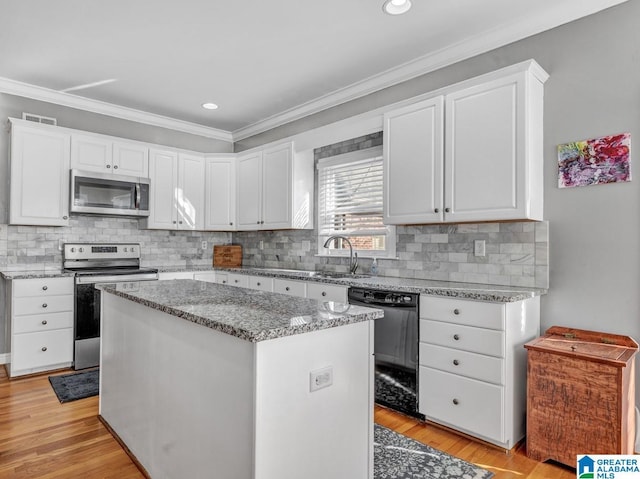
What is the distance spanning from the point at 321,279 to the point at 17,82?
3419 millimetres

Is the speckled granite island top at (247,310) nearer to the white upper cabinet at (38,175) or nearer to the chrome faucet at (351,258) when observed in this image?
the chrome faucet at (351,258)

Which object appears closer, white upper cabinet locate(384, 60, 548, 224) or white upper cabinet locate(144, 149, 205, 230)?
white upper cabinet locate(384, 60, 548, 224)

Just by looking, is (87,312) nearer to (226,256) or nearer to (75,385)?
(75,385)

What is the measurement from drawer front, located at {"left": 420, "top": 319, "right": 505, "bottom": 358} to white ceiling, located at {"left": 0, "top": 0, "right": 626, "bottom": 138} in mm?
2032

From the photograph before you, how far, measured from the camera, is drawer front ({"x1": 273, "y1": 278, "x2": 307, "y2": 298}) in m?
3.54

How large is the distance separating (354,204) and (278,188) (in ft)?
2.96

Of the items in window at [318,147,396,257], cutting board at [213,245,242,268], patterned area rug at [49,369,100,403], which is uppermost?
window at [318,147,396,257]

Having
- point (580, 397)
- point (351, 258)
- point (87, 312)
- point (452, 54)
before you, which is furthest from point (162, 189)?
point (580, 397)

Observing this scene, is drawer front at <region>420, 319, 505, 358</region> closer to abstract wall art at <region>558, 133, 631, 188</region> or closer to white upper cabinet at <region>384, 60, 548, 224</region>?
white upper cabinet at <region>384, 60, 548, 224</region>

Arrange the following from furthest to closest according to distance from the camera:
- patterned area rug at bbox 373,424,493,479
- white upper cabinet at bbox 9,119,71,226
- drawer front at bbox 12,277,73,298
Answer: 1. white upper cabinet at bbox 9,119,71,226
2. drawer front at bbox 12,277,73,298
3. patterned area rug at bbox 373,424,493,479

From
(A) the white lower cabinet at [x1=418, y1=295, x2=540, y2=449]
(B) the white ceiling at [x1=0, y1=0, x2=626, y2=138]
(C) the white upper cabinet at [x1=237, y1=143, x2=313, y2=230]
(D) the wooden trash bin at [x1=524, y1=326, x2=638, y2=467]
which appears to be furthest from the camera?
(C) the white upper cabinet at [x1=237, y1=143, x2=313, y2=230]

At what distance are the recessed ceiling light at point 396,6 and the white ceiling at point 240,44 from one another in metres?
0.06

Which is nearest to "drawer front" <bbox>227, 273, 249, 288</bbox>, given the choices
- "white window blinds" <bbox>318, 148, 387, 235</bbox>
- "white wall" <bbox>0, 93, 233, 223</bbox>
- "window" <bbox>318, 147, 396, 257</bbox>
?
"window" <bbox>318, 147, 396, 257</bbox>

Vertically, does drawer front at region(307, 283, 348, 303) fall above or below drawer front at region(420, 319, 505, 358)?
above
